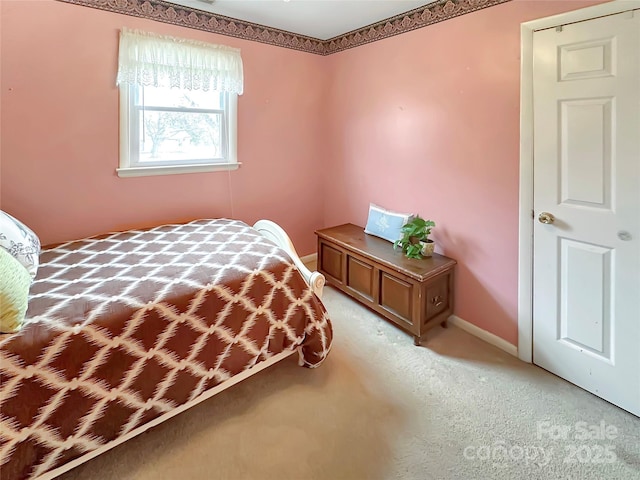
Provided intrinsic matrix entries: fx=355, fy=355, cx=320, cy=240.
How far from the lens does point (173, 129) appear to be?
2936 mm

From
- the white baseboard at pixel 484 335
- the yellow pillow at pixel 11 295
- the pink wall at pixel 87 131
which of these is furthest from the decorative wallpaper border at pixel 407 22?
the yellow pillow at pixel 11 295

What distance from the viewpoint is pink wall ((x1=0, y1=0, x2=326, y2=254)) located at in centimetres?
225

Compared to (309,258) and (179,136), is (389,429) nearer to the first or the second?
(309,258)

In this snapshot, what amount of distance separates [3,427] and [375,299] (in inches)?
87.2

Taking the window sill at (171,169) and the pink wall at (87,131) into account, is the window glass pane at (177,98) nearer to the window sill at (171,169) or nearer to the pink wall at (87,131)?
the pink wall at (87,131)

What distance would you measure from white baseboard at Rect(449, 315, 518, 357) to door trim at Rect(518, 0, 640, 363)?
0.08 meters

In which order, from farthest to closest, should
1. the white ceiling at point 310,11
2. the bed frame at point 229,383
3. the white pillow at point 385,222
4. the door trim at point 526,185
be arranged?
the white pillow at point 385,222 → the white ceiling at point 310,11 → the door trim at point 526,185 → the bed frame at point 229,383

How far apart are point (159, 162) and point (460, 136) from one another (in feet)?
7.68

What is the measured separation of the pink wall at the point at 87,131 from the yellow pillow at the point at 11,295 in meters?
1.09

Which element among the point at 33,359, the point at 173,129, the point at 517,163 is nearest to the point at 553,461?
the point at 517,163

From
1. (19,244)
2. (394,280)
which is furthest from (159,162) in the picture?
(394,280)

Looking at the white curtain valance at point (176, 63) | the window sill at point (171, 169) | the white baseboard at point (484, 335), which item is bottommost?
the white baseboard at point (484, 335)

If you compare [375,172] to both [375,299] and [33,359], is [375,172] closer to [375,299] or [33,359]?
[375,299]

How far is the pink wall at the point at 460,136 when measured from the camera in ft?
7.42
